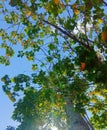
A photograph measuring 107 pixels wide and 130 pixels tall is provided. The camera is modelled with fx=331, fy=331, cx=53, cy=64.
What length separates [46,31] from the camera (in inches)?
560

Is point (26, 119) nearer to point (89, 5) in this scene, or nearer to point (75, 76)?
point (75, 76)

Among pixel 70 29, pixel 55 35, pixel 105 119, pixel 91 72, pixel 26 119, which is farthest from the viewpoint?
pixel 26 119

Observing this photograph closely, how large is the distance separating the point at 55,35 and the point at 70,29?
206 cm

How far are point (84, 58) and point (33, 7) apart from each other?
11.0ft

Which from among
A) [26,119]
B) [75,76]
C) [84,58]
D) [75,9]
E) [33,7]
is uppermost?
[26,119]

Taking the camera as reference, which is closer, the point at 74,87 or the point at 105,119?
the point at 74,87

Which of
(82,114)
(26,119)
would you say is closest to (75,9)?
(82,114)

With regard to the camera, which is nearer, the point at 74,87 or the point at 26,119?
the point at 74,87

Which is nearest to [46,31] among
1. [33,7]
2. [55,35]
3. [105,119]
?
[55,35]

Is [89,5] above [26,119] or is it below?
below

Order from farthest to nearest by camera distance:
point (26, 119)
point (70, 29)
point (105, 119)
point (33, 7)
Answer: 1. point (26, 119)
2. point (105, 119)
3. point (33, 7)
4. point (70, 29)

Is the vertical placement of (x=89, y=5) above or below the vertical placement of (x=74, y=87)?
above

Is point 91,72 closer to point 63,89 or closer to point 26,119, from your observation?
point 63,89

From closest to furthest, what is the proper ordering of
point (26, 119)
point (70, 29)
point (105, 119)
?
point (70, 29), point (105, 119), point (26, 119)
